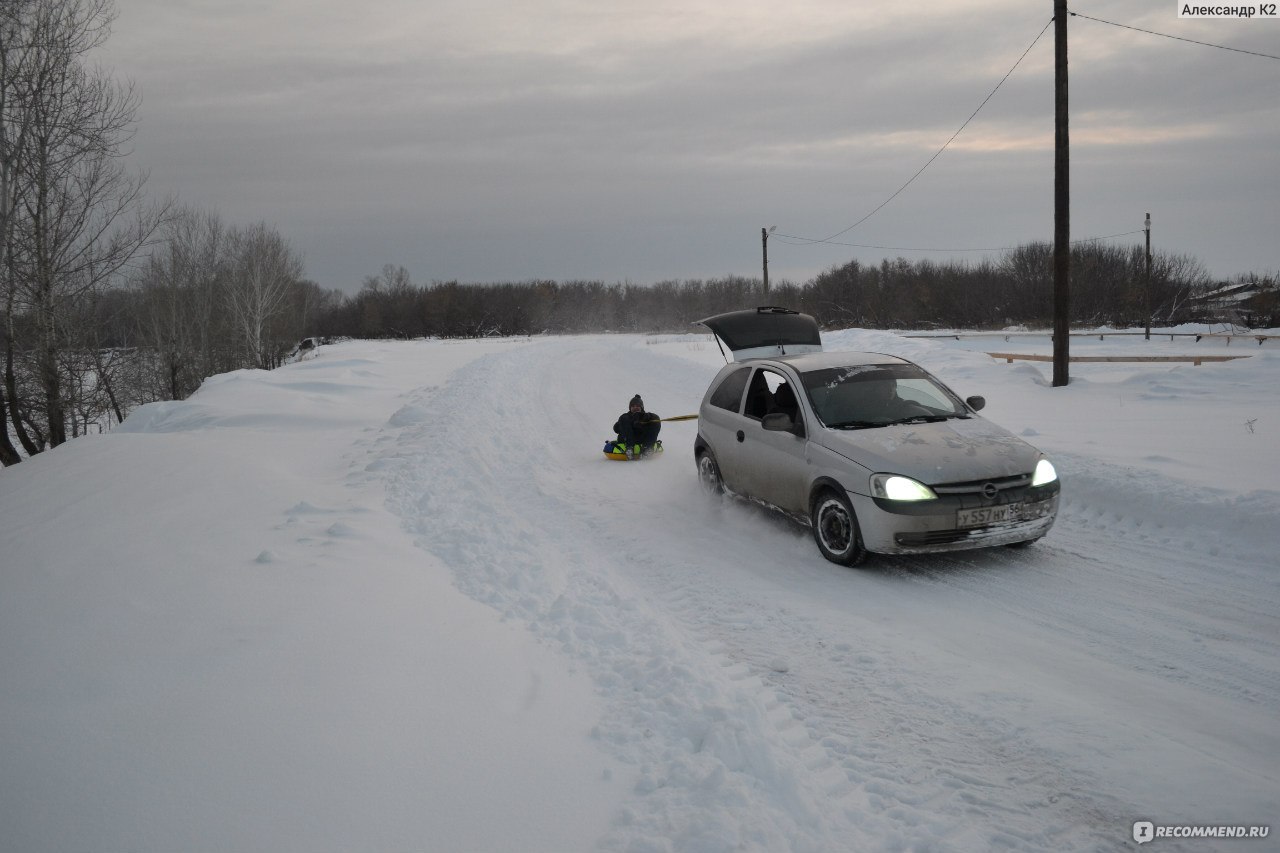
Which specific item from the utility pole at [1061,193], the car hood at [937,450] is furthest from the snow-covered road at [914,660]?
the utility pole at [1061,193]

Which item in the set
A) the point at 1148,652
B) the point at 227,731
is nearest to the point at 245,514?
the point at 227,731

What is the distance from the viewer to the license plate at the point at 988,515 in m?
5.66

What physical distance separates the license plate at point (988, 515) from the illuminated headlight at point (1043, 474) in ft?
0.97

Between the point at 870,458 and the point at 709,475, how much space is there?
2.93 metres

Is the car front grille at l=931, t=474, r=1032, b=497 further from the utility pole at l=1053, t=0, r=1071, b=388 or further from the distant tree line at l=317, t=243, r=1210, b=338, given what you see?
the distant tree line at l=317, t=243, r=1210, b=338

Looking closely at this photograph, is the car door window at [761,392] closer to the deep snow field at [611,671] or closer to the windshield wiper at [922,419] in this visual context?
the deep snow field at [611,671]

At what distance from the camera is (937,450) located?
5.99 m

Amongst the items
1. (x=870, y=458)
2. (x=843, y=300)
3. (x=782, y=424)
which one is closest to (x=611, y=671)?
(x=870, y=458)

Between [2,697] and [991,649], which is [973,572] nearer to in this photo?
[991,649]

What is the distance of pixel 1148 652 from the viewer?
443 cm

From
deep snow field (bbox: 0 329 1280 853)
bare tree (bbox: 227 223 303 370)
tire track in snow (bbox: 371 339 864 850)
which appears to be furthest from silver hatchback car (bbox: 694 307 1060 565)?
bare tree (bbox: 227 223 303 370)

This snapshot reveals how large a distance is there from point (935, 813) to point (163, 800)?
302cm

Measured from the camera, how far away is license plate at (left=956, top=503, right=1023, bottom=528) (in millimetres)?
5656

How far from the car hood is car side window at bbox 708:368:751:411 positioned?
1.75m
